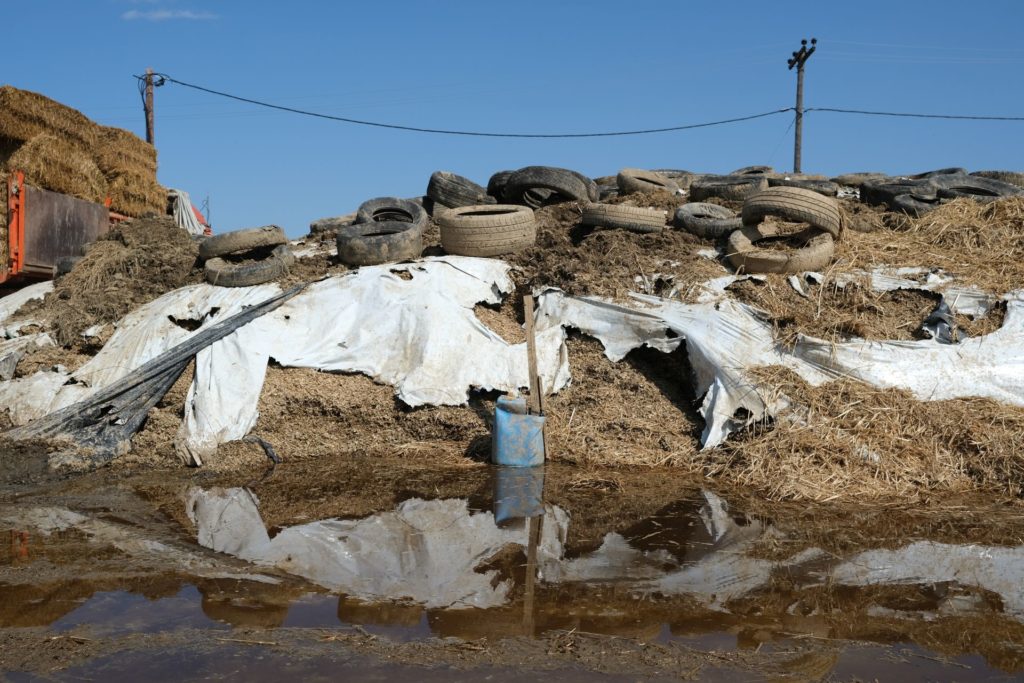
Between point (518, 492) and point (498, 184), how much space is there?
6.88 m

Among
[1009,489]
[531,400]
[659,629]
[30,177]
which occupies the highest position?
[30,177]

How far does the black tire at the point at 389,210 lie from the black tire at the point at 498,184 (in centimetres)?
133

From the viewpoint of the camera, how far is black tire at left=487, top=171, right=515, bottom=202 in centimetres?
1357

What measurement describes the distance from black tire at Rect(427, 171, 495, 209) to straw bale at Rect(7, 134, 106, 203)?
5787 mm

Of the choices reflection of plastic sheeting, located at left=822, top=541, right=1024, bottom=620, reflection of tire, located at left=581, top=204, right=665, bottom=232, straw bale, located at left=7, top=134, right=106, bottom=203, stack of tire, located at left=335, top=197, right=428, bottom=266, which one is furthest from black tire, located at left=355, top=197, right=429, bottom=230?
reflection of plastic sheeting, located at left=822, top=541, right=1024, bottom=620

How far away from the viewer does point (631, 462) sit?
8.78m

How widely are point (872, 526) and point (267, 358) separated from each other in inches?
242

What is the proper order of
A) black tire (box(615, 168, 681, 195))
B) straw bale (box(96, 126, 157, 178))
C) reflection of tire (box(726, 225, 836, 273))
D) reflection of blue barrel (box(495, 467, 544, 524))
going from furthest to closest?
straw bale (box(96, 126, 157, 178)), black tire (box(615, 168, 681, 195)), reflection of tire (box(726, 225, 836, 273)), reflection of blue barrel (box(495, 467, 544, 524))

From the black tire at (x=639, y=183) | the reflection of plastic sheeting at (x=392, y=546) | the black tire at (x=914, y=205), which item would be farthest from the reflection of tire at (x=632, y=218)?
the reflection of plastic sheeting at (x=392, y=546)

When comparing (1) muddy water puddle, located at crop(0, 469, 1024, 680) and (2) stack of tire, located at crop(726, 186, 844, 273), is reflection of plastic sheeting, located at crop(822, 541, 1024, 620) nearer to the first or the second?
(1) muddy water puddle, located at crop(0, 469, 1024, 680)

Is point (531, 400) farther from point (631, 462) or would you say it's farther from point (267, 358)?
point (267, 358)

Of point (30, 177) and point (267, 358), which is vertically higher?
point (30, 177)

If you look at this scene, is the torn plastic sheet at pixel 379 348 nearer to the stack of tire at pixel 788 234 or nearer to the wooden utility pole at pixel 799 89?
the stack of tire at pixel 788 234

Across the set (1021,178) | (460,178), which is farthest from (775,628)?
(1021,178)
